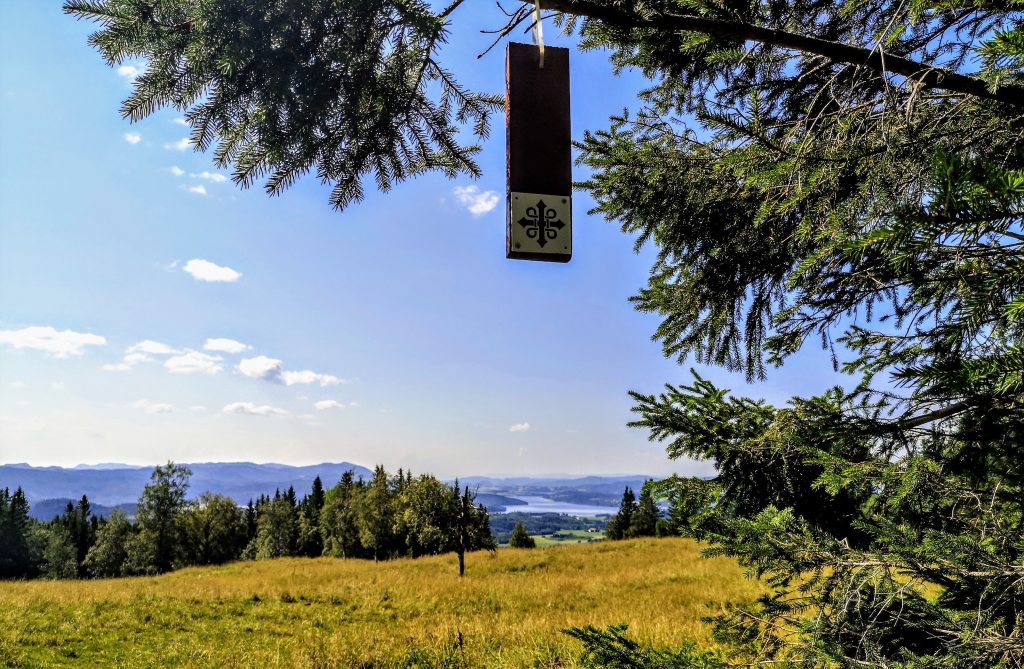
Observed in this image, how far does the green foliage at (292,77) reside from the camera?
192 centimetres

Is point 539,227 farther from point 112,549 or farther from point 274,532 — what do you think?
point 112,549

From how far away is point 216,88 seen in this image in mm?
2176

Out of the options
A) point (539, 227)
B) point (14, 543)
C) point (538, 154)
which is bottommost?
point (14, 543)

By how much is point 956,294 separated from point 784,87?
198 cm

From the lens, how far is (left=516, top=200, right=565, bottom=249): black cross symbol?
2273 millimetres

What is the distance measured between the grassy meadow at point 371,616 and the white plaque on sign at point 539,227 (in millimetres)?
6545

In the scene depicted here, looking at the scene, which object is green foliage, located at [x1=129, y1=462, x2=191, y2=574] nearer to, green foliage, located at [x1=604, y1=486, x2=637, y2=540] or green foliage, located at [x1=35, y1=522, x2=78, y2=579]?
green foliage, located at [x1=35, y1=522, x2=78, y2=579]

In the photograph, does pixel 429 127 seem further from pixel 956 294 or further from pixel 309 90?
pixel 956 294

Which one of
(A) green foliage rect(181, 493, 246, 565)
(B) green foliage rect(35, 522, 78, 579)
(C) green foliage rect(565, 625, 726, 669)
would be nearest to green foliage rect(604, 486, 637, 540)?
(A) green foliage rect(181, 493, 246, 565)

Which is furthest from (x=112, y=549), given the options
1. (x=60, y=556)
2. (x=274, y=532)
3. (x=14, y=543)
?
(x=14, y=543)

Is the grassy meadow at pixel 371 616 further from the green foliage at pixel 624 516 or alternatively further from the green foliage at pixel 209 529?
the green foliage at pixel 624 516

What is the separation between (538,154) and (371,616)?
13.4m

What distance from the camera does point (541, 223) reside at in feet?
A: 7.53

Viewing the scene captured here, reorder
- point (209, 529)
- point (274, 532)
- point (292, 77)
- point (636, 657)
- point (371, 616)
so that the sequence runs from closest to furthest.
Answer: point (292, 77) → point (636, 657) → point (371, 616) → point (209, 529) → point (274, 532)
